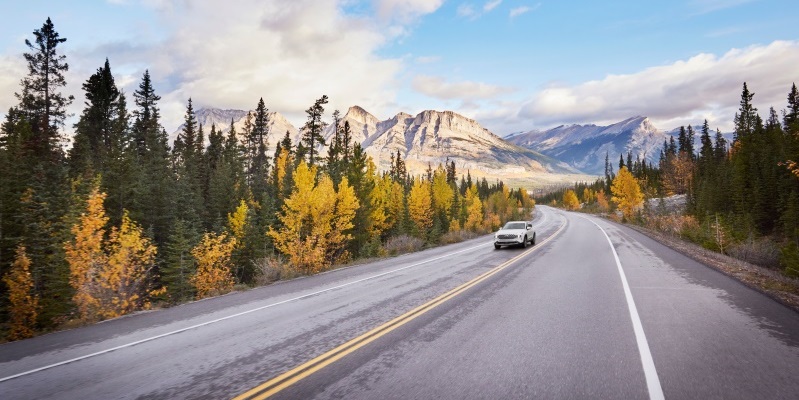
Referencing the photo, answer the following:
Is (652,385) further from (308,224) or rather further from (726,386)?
(308,224)

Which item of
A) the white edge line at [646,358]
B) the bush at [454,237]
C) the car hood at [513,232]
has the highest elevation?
the car hood at [513,232]

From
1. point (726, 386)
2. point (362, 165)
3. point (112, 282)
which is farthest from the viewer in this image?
point (362, 165)

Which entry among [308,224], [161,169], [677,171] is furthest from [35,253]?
[677,171]

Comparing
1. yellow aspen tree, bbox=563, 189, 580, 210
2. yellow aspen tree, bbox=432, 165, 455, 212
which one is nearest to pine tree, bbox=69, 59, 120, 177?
yellow aspen tree, bbox=432, 165, 455, 212

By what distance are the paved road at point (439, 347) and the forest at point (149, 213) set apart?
3.59 metres

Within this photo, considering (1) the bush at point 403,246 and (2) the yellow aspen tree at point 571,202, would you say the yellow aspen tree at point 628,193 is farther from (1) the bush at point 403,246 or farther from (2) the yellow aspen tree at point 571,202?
(2) the yellow aspen tree at point 571,202

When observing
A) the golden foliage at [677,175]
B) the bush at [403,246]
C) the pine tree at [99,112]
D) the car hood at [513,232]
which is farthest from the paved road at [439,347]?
the golden foliage at [677,175]

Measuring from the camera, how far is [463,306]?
8.09m

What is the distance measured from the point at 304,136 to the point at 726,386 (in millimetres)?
43261

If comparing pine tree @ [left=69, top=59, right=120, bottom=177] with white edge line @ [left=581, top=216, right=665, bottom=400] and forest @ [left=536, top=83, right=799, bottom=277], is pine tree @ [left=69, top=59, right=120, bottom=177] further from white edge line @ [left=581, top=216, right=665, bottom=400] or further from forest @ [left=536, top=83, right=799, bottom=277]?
forest @ [left=536, top=83, right=799, bottom=277]

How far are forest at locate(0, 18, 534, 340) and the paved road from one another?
359 cm

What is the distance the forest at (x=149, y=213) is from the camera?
16.0 metres

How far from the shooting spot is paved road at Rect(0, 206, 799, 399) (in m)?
4.28

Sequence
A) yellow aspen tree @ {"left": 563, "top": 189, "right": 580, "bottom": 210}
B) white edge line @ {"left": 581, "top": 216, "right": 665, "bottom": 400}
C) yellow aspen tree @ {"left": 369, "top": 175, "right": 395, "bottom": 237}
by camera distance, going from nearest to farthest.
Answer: white edge line @ {"left": 581, "top": 216, "right": 665, "bottom": 400} → yellow aspen tree @ {"left": 369, "top": 175, "right": 395, "bottom": 237} → yellow aspen tree @ {"left": 563, "top": 189, "right": 580, "bottom": 210}
